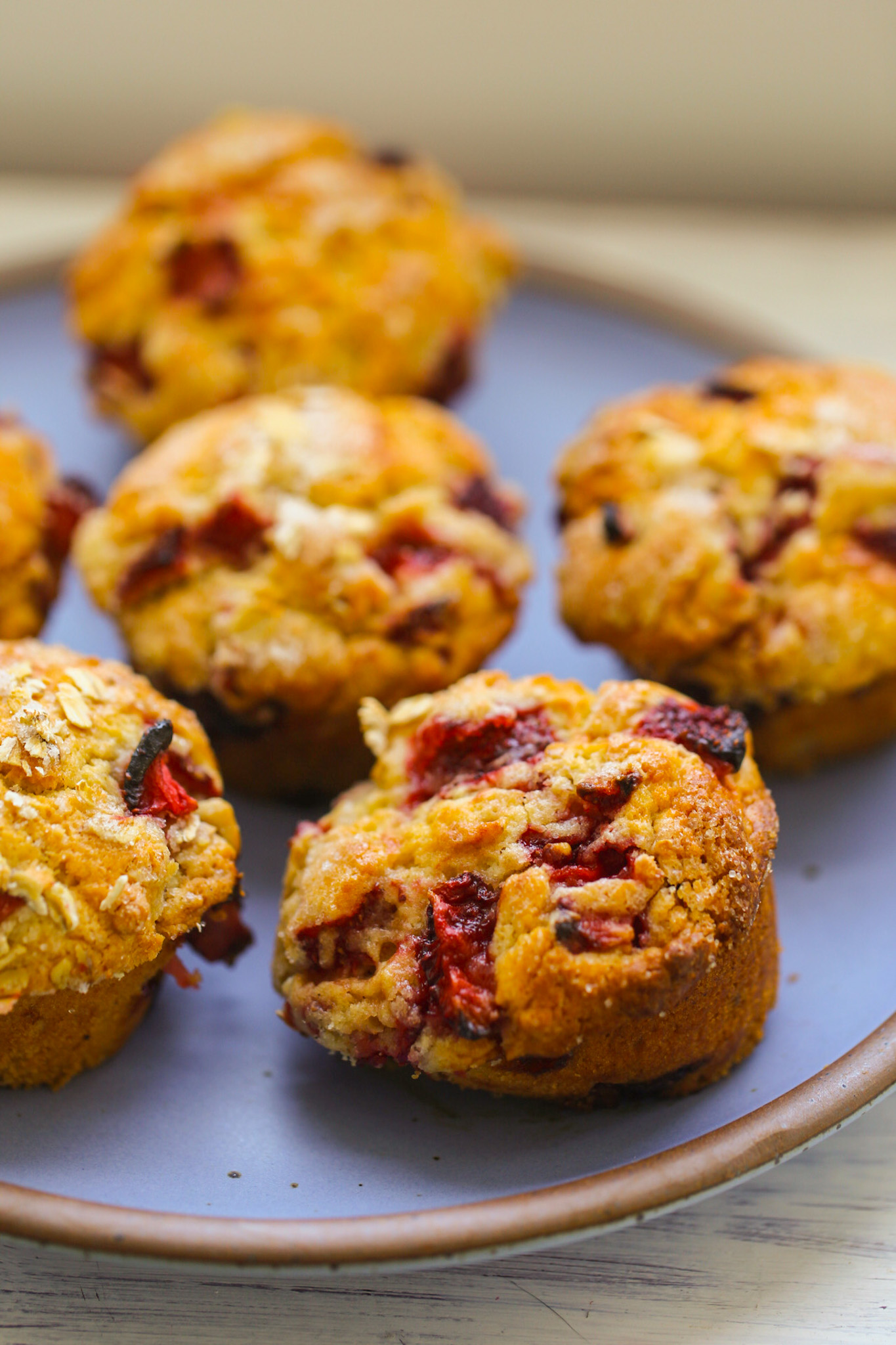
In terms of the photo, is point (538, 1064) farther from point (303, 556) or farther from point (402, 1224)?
point (303, 556)

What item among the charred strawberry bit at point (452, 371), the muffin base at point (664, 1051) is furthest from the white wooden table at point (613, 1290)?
the charred strawberry bit at point (452, 371)

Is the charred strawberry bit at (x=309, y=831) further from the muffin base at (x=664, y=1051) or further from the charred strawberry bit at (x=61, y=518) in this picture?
the charred strawberry bit at (x=61, y=518)

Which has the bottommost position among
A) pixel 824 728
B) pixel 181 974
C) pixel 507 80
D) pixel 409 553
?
pixel 181 974

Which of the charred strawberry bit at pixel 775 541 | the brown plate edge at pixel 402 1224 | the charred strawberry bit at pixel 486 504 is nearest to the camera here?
the brown plate edge at pixel 402 1224

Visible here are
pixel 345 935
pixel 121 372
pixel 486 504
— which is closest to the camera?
pixel 345 935

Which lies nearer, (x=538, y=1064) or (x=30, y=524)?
(x=538, y=1064)

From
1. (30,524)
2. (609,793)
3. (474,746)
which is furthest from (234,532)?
(609,793)

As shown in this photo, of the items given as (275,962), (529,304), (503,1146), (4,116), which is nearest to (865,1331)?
(503,1146)
